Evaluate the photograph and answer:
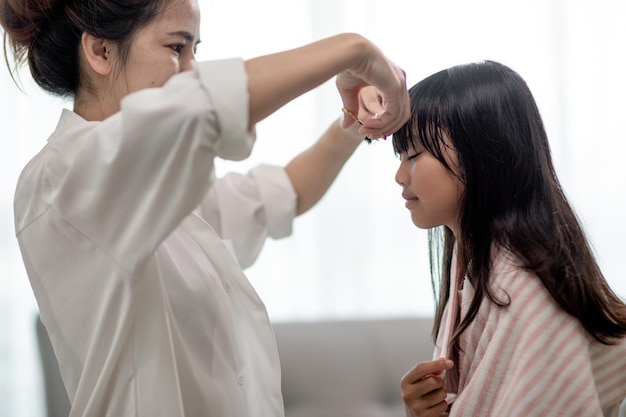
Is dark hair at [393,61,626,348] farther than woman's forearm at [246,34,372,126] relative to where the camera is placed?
Yes

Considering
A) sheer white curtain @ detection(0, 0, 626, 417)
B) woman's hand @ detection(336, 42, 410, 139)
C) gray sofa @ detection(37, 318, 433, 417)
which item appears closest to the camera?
woman's hand @ detection(336, 42, 410, 139)

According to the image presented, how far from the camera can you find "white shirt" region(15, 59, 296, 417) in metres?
0.82

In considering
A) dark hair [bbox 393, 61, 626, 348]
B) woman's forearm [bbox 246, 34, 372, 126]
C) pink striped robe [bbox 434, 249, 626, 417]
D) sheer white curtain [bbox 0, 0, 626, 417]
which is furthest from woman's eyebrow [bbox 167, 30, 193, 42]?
sheer white curtain [bbox 0, 0, 626, 417]

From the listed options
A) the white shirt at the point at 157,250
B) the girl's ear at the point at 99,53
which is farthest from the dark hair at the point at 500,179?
the girl's ear at the point at 99,53

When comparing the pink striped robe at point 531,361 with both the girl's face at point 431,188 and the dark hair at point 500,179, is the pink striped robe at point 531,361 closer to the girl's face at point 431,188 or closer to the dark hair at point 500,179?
the dark hair at point 500,179

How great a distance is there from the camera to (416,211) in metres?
1.31

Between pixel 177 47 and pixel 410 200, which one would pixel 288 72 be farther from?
pixel 410 200

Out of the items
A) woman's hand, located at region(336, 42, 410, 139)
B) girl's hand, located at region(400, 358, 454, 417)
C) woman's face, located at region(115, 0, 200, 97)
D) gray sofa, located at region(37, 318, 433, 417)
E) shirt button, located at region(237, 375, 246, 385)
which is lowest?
gray sofa, located at region(37, 318, 433, 417)

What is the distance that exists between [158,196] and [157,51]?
0.34 meters

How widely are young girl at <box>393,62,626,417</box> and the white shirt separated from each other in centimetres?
26

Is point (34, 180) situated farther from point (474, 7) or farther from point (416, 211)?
point (474, 7)

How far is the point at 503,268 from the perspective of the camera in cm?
119

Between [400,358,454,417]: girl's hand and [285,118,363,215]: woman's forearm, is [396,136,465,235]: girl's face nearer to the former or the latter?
[285,118,363,215]: woman's forearm

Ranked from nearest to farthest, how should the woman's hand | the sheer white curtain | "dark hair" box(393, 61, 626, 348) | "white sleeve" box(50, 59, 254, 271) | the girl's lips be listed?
"white sleeve" box(50, 59, 254, 271) → the woman's hand → "dark hair" box(393, 61, 626, 348) → the girl's lips → the sheer white curtain
